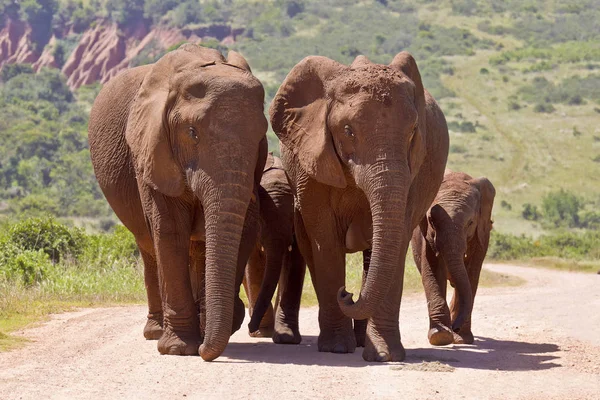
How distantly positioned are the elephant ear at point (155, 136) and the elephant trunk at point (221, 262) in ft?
2.62

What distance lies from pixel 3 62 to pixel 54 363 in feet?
414

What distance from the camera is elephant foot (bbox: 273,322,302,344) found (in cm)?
1348

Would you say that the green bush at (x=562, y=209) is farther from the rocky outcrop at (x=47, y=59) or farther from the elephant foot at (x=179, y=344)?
the rocky outcrop at (x=47, y=59)

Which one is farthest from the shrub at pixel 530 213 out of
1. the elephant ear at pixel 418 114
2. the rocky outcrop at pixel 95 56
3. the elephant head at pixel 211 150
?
the rocky outcrop at pixel 95 56

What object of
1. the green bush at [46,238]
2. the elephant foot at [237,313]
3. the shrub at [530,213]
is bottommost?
the shrub at [530,213]

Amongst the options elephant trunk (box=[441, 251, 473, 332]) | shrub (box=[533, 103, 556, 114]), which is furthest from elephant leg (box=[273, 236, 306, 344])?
shrub (box=[533, 103, 556, 114])

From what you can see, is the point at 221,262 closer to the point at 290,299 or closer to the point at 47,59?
the point at 290,299

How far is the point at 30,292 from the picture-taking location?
1795cm

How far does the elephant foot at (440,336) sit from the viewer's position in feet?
44.1

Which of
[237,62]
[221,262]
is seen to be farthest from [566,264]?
[221,262]

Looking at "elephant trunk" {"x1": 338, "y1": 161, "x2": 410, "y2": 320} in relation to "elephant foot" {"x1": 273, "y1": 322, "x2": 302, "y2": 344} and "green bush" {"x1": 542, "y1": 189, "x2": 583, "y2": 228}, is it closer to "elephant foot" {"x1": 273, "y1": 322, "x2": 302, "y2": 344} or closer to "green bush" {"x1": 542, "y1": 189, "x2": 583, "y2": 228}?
"elephant foot" {"x1": 273, "y1": 322, "x2": 302, "y2": 344}

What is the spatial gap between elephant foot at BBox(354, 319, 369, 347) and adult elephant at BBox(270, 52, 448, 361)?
2.54ft

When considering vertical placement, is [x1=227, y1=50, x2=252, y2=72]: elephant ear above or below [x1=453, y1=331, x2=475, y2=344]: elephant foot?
above

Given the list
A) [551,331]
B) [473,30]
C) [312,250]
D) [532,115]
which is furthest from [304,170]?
[473,30]
